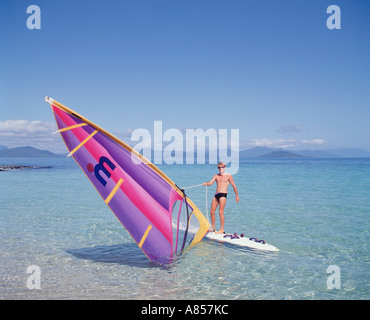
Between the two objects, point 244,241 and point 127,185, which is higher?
point 127,185

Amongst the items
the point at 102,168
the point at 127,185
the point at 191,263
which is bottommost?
the point at 191,263

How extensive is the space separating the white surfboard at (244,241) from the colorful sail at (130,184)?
167cm

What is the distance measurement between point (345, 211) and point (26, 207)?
561 inches

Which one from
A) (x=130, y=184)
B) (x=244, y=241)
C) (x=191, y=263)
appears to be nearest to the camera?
(x=130, y=184)

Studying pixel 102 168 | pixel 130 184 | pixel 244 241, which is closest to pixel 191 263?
pixel 244 241

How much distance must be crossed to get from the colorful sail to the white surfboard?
65.8 inches

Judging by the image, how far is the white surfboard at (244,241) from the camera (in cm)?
771

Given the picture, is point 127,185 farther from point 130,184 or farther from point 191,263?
point 191,263

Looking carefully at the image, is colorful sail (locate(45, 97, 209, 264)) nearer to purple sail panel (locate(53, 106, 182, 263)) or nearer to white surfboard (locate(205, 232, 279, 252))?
purple sail panel (locate(53, 106, 182, 263))

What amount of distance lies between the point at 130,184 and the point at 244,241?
3422 mm

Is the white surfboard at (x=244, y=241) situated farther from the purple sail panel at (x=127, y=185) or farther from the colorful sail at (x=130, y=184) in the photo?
the purple sail panel at (x=127, y=185)

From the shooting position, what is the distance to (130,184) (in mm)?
6609

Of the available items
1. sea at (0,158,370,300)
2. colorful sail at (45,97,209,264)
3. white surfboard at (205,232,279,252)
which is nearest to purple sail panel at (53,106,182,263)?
colorful sail at (45,97,209,264)
